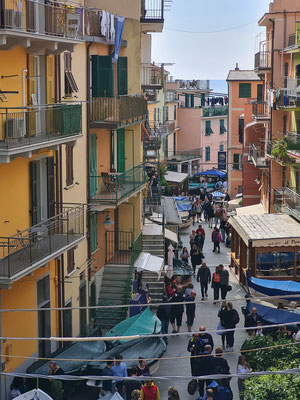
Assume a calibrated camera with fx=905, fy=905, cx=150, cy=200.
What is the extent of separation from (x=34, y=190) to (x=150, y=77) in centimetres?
1842

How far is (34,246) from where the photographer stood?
64.6ft

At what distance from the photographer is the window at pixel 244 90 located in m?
69.6

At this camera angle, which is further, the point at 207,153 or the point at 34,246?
the point at 207,153

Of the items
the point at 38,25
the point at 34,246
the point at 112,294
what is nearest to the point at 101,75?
the point at 112,294

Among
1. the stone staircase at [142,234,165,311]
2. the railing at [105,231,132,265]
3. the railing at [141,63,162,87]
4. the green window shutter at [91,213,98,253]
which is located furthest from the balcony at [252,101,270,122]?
the green window shutter at [91,213,98,253]

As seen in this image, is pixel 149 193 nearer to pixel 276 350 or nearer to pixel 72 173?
pixel 72 173

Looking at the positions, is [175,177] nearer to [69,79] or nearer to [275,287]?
[275,287]

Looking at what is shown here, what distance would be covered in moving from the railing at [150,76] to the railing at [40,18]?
50.7 ft

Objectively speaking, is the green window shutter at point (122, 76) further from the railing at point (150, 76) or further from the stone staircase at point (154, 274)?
the stone staircase at point (154, 274)

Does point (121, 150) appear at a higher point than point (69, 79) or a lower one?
lower

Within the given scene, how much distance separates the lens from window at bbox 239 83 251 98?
69625mm

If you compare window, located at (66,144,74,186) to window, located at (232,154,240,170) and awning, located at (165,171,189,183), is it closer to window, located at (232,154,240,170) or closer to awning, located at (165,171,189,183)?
window, located at (232,154,240,170)

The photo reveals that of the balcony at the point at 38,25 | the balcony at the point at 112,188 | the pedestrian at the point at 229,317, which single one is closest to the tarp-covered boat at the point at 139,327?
the pedestrian at the point at 229,317

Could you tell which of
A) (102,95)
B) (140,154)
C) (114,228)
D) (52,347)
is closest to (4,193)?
(52,347)
